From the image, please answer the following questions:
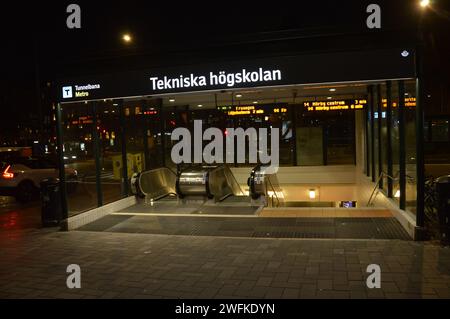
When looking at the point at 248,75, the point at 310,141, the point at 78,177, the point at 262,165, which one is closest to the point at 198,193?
the point at 262,165

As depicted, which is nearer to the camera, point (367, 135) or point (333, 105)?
point (367, 135)

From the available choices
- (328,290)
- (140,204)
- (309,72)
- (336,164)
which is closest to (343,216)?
(309,72)

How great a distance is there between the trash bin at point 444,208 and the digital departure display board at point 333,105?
719cm

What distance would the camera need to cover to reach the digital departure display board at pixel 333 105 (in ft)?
44.6

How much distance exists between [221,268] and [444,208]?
3479mm

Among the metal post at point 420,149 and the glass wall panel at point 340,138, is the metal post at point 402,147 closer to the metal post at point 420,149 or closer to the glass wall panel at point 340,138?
the metal post at point 420,149

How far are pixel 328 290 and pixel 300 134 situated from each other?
454 inches

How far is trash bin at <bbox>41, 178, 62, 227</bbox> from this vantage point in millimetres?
9344

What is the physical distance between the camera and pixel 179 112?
1564cm

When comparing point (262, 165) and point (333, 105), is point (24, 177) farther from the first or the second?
point (333, 105)

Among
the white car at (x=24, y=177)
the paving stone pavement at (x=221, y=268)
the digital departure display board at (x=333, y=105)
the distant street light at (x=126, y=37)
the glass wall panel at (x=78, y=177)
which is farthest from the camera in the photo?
the white car at (x=24, y=177)

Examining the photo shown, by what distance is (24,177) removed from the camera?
601 inches

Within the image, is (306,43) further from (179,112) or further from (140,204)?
(179,112)

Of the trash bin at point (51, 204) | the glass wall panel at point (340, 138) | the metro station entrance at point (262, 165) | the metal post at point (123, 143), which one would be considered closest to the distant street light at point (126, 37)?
the metro station entrance at point (262, 165)
